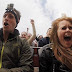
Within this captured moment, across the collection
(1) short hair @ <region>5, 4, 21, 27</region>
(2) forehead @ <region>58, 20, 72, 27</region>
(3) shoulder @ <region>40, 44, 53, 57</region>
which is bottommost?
(3) shoulder @ <region>40, 44, 53, 57</region>

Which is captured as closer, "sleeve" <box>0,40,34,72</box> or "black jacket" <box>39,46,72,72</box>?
"sleeve" <box>0,40,34,72</box>

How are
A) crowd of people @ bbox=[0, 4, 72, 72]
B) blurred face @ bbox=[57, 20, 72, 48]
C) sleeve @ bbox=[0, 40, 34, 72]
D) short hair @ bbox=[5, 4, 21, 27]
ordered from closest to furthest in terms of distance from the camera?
sleeve @ bbox=[0, 40, 34, 72], crowd of people @ bbox=[0, 4, 72, 72], blurred face @ bbox=[57, 20, 72, 48], short hair @ bbox=[5, 4, 21, 27]

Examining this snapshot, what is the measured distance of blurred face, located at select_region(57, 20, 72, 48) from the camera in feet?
6.53

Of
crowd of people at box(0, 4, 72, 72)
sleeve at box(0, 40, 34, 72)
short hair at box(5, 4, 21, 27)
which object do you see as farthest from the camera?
short hair at box(5, 4, 21, 27)

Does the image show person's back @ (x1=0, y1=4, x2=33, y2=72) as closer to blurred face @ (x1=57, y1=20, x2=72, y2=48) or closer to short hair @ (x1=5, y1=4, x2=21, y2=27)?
short hair @ (x1=5, y1=4, x2=21, y2=27)

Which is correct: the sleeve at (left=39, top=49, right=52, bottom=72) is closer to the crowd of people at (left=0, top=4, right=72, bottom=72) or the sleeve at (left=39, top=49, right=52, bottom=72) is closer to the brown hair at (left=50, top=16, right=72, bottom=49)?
the crowd of people at (left=0, top=4, right=72, bottom=72)

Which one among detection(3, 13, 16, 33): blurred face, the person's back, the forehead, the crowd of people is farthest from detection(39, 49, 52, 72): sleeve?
detection(3, 13, 16, 33): blurred face

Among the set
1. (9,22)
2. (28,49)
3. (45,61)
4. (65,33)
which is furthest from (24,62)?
(65,33)

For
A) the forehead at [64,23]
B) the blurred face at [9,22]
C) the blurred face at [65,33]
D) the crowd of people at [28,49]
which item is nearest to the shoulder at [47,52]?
the crowd of people at [28,49]

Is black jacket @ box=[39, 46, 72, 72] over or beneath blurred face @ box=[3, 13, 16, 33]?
beneath

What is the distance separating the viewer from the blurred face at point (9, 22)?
2004 millimetres

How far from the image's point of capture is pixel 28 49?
6.37 feet

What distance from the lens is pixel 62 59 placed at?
186cm

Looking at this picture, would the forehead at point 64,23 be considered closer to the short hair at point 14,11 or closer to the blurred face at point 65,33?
the blurred face at point 65,33
